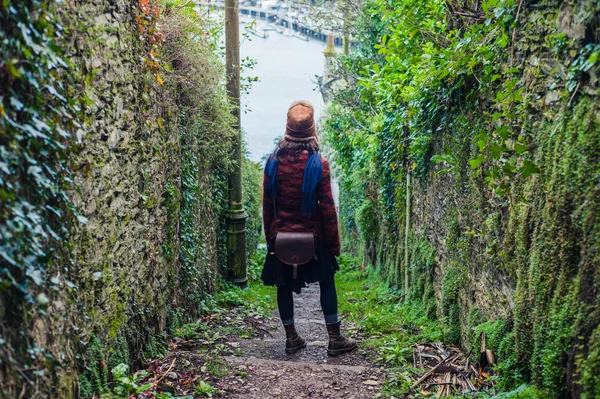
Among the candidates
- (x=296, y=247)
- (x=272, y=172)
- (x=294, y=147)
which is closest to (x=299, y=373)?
(x=296, y=247)

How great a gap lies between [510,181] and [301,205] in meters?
1.83

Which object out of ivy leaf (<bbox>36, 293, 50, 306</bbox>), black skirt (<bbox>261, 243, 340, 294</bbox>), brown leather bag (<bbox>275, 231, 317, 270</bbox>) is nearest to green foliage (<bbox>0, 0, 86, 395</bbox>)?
ivy leaf (<bbox>36, 293, 50, 306</bbox>)

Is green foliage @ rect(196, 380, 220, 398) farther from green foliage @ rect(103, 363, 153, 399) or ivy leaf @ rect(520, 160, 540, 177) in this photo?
ivy leaf @ rect(520, 160, 540, 177)

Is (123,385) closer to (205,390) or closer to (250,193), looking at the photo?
(205,390)

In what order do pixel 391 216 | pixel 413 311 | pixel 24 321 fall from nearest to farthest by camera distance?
pixel 24 321 < pixel 413 311 < pixel 391 216

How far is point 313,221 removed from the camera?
183 inches

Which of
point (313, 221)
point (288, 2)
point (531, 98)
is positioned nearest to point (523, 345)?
point (531, 98)

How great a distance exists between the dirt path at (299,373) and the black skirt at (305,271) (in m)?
0.67

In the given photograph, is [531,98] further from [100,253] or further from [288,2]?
[288,2]

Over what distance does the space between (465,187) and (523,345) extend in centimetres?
165

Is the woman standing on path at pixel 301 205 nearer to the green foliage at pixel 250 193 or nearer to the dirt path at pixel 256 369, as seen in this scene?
the dirt path at pixel 256 369

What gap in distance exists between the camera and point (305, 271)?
15.6 ft

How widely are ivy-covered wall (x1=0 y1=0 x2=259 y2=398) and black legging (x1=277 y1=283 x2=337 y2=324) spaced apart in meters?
0.99

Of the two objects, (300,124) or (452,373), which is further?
(300,124)
